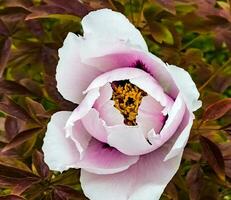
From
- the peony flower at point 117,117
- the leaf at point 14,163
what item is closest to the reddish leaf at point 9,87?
the leaf at point 14,163

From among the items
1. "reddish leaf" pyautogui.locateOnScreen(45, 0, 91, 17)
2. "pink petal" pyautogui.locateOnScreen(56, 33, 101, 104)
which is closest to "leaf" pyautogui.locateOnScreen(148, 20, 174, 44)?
"reddish leaf" pyautogui.locateOnScreen(45, 0, 91, 17)

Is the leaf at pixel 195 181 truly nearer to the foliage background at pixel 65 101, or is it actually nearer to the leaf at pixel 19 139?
the foliage background at pixel 65 101

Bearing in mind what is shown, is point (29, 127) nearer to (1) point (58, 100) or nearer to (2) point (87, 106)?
(1) point (58, 100)

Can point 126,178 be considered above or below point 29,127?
above

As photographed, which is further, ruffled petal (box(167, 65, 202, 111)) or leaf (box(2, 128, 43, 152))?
leaf (box(2, 128, 43, 152))

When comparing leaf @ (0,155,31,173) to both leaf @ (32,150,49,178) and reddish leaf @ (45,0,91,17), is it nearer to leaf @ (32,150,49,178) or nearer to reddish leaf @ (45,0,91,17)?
leaf @ (32,150,49,178)

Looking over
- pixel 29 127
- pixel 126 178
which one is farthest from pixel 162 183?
pixel 29 127
